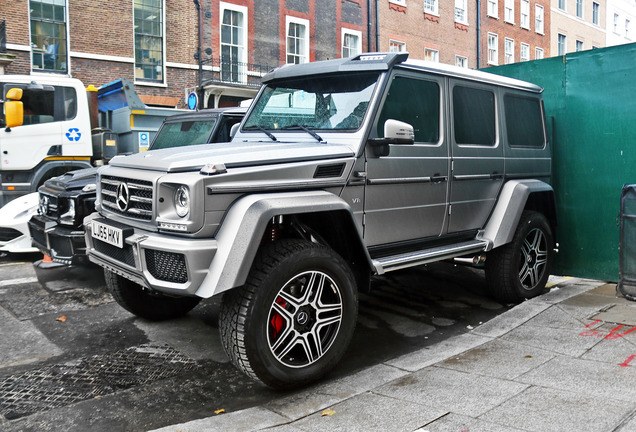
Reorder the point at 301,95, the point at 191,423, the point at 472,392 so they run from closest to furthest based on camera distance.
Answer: the point at 191,423 → the point at 472,392 → the point at 301,95

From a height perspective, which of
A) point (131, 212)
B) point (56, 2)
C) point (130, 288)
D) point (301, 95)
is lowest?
point (130, 288)

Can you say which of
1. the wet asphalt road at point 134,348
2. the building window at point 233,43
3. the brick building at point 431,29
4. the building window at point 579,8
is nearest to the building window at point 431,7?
the brick building at point 431,29

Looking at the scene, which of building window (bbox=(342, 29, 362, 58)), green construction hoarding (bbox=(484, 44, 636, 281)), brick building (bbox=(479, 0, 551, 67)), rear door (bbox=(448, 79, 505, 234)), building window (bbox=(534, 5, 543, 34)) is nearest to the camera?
rear door (bbox=(448, 79, 505, 234))

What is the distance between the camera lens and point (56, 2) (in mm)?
16641

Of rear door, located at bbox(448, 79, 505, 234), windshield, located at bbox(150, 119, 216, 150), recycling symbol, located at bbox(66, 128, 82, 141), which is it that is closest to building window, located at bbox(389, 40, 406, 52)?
recycling symbol, located at bbox(66, 128, 82, 141)

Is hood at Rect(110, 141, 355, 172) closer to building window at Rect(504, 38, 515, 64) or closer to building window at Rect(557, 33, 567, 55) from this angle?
building window at Rect(504, 38, 515, 64)

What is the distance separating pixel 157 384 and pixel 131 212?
1174mm

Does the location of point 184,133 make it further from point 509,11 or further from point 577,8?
point 577,8

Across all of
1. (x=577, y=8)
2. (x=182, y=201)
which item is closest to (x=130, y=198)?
(x=182, y=201)

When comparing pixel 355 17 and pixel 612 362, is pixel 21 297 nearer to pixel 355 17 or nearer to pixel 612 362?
pixel 612 362

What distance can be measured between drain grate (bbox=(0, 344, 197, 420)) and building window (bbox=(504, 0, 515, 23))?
32.5 meters

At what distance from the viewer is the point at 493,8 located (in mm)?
31938

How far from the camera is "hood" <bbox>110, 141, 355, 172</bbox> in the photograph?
12.4 ft

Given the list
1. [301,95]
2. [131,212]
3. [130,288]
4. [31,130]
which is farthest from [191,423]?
[31,130]
